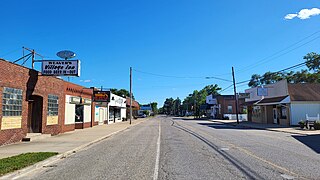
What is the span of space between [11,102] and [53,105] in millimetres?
5990

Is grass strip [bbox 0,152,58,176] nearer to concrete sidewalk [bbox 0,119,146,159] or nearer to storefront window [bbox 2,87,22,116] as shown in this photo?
concrete sidewalk [bbox 0,119,146,159]

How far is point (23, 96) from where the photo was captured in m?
17.4

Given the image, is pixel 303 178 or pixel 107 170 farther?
pixel 107 170

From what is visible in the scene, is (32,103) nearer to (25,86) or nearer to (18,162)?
(25,86)

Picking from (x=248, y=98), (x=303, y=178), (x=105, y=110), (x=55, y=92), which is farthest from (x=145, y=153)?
(x=248, y=98)

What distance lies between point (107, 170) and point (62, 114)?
54.4 feet

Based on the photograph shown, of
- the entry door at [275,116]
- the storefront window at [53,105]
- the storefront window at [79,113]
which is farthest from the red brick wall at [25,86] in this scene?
the entry door at [275,116]

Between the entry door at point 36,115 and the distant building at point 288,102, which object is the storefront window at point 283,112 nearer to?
→ the distant building at point 288,102

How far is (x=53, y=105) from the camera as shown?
72.7 feet

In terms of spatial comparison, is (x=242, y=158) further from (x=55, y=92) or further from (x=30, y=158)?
(x=55, y=92)

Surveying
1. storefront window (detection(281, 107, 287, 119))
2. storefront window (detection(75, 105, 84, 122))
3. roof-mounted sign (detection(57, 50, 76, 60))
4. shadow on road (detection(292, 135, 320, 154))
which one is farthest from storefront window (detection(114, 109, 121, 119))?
shadow on road (detection(292, 135, 320, 154))

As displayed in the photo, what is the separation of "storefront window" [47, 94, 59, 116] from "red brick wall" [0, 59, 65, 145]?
0.37 meters

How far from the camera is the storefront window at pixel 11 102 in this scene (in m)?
15.6

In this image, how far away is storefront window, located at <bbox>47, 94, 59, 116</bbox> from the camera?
21406 millimetres
